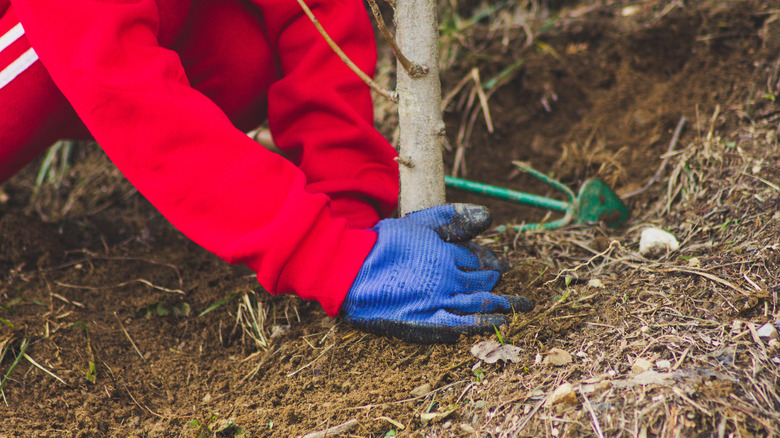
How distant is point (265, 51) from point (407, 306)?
86 centimetres

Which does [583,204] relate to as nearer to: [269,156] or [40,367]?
[269,156]

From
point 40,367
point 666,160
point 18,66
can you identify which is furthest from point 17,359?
point 666,160

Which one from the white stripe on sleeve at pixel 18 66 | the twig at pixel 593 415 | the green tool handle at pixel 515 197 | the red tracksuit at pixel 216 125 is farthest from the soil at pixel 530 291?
the white stripe on sleeve at pixel 18 66

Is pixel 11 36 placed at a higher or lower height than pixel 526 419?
higher

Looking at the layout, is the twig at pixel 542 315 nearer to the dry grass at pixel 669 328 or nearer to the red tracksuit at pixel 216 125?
the dry grass at pixel 669 328

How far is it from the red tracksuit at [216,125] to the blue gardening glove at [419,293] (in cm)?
4

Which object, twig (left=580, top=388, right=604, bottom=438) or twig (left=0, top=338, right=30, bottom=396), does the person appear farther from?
twig (left=0, top=338, right=30, bottom=396)

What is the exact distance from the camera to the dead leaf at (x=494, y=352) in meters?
1.12

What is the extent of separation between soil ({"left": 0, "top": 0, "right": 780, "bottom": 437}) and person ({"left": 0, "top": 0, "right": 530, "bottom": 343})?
0.46ft

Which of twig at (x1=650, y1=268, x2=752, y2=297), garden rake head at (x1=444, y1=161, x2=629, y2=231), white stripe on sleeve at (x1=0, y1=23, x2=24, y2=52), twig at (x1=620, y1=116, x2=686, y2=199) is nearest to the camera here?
twig at (x1=650, y1=268, x2=752, y2=297)

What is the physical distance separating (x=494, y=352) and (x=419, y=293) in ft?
0.64

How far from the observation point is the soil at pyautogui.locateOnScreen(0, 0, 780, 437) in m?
1.03

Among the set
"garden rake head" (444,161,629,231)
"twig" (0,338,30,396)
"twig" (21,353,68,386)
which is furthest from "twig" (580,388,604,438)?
"twig" (0,338,30,396)

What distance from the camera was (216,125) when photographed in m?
1.17
